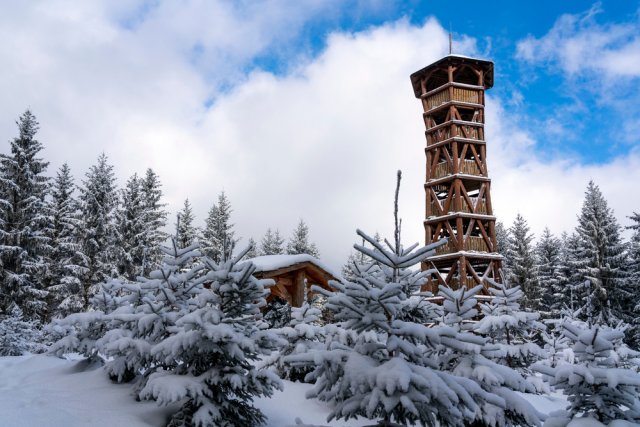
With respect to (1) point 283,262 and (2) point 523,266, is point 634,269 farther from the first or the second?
(1) point 283,262

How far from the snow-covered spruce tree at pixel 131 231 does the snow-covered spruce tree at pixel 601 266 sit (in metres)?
29.6

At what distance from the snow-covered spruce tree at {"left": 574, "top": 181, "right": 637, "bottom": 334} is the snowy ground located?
86.7 feet

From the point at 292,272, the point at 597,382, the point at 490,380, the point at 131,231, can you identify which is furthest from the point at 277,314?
the point at 131,231

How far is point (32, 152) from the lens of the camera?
24516mm

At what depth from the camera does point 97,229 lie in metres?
26.0

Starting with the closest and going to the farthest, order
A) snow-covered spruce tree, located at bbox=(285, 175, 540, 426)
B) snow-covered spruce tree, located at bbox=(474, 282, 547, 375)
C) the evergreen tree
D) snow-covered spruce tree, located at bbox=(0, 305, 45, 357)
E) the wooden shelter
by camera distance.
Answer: snow-covered spruce tree, located at bbox=(285, 175, 540, 426)
snow-covered spruce tree, located at bbox=(474, 282, 547, 375)
the wooden shelter
snow-covered spruce tree, located at bbox=(0, 305, 45, 357)
the evergreen tree

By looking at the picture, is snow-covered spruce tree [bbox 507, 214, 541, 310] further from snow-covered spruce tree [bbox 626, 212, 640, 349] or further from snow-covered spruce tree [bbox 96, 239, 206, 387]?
snow-covered spruce tree [bbox 96, 239, 206, 387]

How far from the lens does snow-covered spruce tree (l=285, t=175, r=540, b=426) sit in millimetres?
3545

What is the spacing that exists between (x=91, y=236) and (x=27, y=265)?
155 inches

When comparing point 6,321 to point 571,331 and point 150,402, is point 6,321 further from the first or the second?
point 571,331

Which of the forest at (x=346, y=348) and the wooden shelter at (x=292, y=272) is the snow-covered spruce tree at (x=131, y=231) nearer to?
the forest at (x=346, y=348)

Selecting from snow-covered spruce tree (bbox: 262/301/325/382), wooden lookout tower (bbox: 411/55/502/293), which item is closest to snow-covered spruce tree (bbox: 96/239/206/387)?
snow-covered spruce tree (bbox: 262/301/325/382)

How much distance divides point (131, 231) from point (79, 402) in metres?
23.6

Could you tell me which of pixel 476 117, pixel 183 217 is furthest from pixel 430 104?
pixel 183 217
